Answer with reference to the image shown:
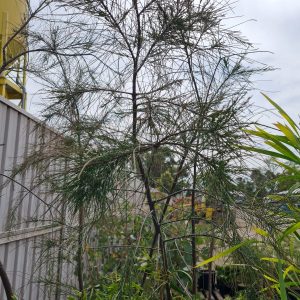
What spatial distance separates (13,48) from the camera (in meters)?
4.07

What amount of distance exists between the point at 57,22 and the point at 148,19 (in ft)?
2.27

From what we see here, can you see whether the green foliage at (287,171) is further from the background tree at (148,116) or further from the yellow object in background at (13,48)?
the yellow object in background at (13,48)

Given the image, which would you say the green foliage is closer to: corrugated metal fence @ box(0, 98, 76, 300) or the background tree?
the background tree

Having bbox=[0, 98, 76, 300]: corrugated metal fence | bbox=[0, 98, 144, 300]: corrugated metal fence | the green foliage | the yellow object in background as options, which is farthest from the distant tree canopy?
the yellow object in background

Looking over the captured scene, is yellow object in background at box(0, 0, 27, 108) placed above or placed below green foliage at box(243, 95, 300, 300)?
above

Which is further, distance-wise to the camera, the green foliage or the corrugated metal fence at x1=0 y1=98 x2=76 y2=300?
the corrugated metal fence at x1=0 y1=98 x2=76 y2=300

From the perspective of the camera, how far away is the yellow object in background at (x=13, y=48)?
12.4 ft

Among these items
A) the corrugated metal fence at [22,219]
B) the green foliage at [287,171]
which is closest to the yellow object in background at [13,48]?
the corrugated metal fence at [22,219]

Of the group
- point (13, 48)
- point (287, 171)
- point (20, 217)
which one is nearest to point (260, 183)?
point (287, 171)

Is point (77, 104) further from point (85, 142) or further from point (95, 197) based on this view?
point (95, 197)

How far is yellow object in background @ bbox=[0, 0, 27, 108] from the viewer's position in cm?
379

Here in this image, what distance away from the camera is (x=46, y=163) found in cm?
226

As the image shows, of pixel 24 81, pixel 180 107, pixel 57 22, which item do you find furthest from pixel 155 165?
pixel 24 81

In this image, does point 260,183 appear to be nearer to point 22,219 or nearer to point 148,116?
point 148,116
